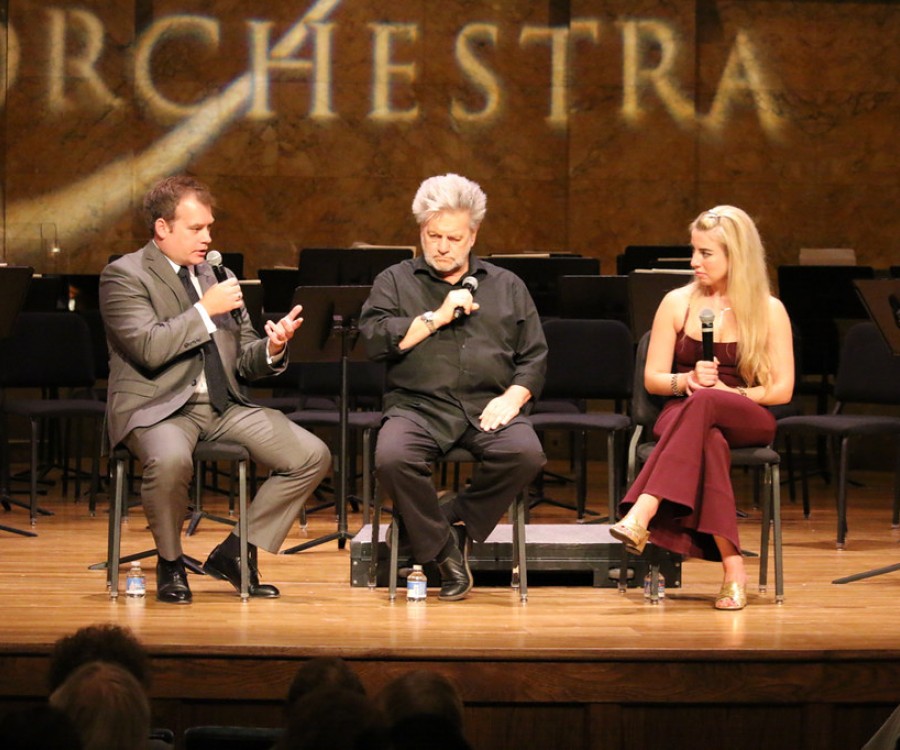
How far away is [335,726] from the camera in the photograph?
1964 millimetres

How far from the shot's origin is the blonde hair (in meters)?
4.63

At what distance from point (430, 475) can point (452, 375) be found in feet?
1.13

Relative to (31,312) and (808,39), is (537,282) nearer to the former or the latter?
(31,312)

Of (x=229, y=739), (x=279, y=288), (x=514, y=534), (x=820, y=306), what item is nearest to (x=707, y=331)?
(x=514, y=534)

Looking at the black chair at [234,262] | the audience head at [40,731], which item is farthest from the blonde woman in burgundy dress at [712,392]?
the black chair at [234,262]

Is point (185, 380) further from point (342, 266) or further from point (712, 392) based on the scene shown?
point (342, 266)

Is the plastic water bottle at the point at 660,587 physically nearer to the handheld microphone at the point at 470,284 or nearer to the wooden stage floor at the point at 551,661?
the wooden stage floor at the point at 551,661

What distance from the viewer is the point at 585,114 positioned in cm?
1050

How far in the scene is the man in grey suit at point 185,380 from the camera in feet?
14.8

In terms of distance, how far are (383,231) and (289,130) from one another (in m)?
0.96

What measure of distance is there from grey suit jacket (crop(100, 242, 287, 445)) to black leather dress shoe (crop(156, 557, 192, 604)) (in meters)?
0.41

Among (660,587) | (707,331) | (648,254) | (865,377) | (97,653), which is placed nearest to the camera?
(97,653)

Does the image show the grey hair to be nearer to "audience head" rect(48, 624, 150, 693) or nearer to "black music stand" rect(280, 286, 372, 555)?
"black music stand" rect(280, 286, 372, 555)

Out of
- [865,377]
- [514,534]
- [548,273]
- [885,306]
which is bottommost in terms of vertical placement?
[514,534]
